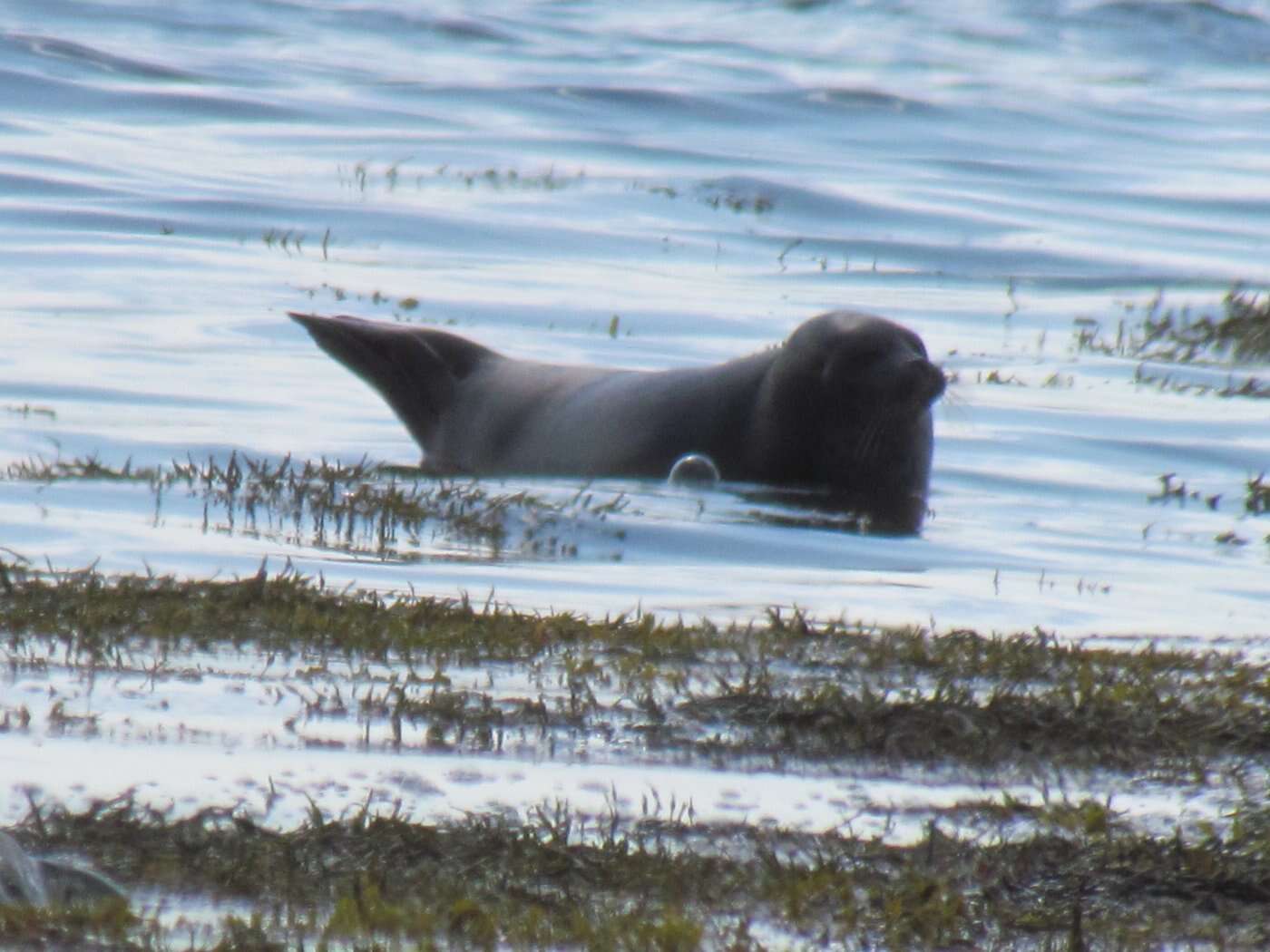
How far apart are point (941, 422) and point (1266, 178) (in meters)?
20.6

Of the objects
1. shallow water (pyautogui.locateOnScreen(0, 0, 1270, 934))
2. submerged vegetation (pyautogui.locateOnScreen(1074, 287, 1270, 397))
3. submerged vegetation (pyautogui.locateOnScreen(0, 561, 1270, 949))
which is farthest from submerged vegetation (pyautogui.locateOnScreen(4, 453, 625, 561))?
submerged vegetation (pyautogui.locateOnScreen(1074, 287, 1270, 397))

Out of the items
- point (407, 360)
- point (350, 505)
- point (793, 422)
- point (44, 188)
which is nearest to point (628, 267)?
point (44, 188)

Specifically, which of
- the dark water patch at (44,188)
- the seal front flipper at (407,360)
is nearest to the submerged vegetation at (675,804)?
the seal front flipper at (407,360)

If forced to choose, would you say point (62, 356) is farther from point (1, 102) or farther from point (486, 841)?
point (1, 102)

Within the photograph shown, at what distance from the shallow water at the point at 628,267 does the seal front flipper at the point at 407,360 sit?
26 cm

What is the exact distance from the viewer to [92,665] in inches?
266

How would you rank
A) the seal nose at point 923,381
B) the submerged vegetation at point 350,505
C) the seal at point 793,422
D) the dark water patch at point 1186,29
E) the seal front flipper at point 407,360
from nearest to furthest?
the submerged vegetation at point 350,505
the seal nose at point 923,381
the seal at point 793,422
the seal front flipper at point 407,360
the dark water patch at point 1186,29

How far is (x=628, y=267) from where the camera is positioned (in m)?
22.1

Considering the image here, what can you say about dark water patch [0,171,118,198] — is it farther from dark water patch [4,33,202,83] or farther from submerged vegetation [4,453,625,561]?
submerged vegetation [4,453,625,561]

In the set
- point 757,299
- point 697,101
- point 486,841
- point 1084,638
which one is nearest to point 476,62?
point 697,101

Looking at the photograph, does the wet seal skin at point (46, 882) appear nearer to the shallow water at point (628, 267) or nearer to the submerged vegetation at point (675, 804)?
the submerged vegetation at point (675, 804)

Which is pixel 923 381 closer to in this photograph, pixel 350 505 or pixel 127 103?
pixel 350 505

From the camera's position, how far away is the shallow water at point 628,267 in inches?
381

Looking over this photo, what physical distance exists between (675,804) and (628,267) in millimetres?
16693
